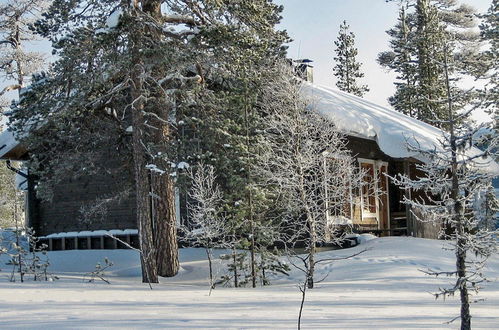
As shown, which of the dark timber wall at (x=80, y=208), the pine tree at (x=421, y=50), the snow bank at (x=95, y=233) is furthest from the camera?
the pine tree at (x=421, y=50)

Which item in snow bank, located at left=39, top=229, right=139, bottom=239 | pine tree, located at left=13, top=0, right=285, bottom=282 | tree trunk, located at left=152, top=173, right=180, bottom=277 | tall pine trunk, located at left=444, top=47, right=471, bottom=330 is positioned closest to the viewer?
tall pine trunk, located at left=444, top=47, right=471, bottom=330

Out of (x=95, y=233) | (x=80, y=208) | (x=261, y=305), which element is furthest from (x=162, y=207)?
(x=80, y=208)

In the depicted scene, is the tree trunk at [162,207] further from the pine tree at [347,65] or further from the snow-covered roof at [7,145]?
the pine tree at [347,65]

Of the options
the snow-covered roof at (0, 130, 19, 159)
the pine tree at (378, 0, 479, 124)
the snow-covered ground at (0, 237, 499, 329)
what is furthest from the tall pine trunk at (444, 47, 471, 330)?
the pine tree at (378, 0, 479, 124)

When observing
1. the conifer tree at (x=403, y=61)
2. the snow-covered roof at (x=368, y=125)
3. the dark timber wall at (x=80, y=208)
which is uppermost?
the conifer tree at (x=403, y=61)

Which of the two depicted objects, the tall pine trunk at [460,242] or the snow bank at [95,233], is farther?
the snow bank at [95,233]

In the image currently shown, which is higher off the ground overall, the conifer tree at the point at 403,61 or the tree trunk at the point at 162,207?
the conifer tree at the point at 403,61

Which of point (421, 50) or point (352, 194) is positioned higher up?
point (421, 50)

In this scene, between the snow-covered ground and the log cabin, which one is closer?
the snow-covered ground

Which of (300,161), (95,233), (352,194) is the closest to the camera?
(300,161)

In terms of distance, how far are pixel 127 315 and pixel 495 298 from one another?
6313 millimetres

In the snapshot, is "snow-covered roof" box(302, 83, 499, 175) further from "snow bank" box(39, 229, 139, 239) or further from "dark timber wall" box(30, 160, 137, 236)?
"snow bank" box(39, 229, 139, 239)

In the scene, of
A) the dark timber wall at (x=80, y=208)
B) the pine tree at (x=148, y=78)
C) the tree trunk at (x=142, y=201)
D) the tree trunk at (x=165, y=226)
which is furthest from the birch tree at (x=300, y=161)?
the dark timber wall at (x=80, y=208)

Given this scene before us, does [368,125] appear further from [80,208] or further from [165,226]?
[80,208]
